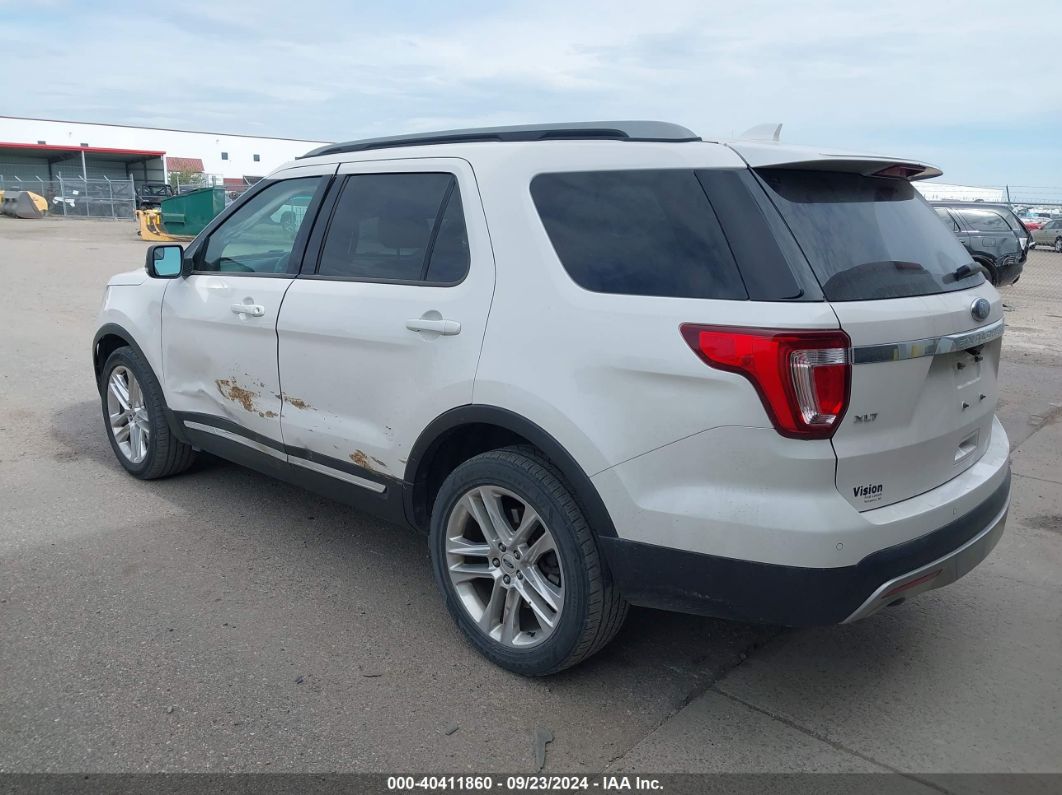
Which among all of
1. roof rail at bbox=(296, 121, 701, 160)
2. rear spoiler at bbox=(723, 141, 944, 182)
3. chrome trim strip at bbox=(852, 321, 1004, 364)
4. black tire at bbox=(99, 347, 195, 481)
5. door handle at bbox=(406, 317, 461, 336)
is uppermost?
roof rail at bbox=(296, 121, 701, 160)

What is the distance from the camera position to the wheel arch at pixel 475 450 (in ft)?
9.47

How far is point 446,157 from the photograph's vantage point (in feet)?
11.6

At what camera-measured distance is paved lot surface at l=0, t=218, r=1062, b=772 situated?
2.84m

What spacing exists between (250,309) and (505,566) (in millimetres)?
1831

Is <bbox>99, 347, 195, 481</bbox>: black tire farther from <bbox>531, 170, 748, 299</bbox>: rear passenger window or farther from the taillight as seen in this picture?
the taillight

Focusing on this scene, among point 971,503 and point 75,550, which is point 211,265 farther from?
point 971,503

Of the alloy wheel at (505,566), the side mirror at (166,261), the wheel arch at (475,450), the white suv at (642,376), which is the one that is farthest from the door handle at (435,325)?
the side mirror at (166,261)

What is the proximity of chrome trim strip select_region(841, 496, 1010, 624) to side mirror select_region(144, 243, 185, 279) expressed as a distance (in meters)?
3.73

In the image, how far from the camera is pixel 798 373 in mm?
2518

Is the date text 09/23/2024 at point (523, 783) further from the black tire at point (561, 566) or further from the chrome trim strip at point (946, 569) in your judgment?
the chrome trim strip at point (946, 569)

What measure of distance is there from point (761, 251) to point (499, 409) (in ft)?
3.41

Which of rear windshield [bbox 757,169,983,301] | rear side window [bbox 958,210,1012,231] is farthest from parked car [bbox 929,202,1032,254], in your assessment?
rear windshield [bbox 757,169,983,301]

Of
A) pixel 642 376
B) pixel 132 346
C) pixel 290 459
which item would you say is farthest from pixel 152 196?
pixel 642 376

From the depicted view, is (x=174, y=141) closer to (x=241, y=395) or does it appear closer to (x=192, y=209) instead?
(x=192, y=209)
